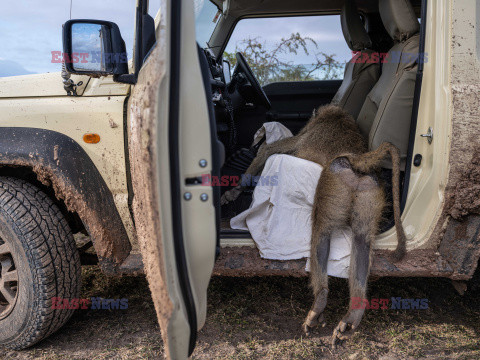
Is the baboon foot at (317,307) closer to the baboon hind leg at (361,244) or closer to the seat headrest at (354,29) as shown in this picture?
the baboon hind leg at (361,244)

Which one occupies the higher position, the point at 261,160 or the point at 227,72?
the point at 227,72

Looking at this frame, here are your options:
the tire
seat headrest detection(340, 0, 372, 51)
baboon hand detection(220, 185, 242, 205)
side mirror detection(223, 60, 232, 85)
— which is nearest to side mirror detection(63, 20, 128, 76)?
the tire

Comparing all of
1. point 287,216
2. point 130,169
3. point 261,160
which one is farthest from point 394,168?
point 130,169

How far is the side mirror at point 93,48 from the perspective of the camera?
1.59 m

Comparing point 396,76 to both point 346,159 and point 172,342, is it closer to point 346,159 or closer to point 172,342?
point 346,159

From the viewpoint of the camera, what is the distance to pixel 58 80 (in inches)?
75.8

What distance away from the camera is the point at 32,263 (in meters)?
1.79

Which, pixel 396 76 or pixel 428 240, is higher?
pixel 396 76

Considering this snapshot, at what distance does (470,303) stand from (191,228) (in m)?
2.08

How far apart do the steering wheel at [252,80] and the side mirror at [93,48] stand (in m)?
1.42

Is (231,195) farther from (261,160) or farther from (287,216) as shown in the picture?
(287,216)

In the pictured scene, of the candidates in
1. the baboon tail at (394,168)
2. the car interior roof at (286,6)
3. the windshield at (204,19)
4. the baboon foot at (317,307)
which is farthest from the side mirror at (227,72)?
the baboon foot at (317,307)

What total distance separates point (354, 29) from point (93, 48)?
6.54 feet

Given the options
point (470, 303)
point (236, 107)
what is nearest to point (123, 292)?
point (236, 107)
